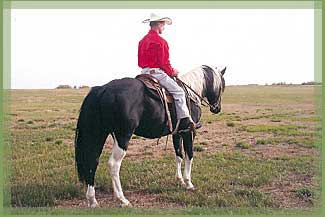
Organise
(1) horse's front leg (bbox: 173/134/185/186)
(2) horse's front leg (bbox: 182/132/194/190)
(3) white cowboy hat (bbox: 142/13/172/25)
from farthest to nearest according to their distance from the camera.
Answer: (1) horse's front leg (bbox: 173/134/185/186) → (2) horse's front leg (bbox: 182/132/194/190) → (3) white cowboy hat (bbox: 142/13/172/25)

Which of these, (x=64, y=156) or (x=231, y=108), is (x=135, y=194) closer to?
(x=64, y=156)

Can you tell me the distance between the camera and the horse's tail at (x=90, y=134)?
6.08m

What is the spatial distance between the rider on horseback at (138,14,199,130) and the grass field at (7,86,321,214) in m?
1.38

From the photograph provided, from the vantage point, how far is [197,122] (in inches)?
289

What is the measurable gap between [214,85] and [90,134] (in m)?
2.83

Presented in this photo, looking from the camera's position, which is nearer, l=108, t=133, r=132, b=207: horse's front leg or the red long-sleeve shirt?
l=108, t=133, r=132, b=207: horse's front leg

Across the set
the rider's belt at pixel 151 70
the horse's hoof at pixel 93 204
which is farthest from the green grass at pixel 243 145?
the horse's hoof at pixel 93 204

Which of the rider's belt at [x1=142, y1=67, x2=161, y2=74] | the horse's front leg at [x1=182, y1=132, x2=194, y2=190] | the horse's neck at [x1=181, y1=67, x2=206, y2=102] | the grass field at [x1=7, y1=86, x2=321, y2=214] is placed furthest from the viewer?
the horse's neck at [x1=181, y1=67, x2=206, y2=102]

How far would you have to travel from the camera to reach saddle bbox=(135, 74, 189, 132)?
636 cm

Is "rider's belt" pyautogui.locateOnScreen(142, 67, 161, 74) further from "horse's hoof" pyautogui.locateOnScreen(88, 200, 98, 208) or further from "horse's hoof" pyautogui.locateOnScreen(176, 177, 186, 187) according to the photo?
"horse's hoof" pyautogui.locateOnScreen(88, 200, 98, 208)

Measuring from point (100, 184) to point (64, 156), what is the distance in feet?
9.17

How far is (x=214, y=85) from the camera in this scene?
25.6 ft

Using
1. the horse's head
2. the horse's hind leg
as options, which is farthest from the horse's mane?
the horse's hind leg

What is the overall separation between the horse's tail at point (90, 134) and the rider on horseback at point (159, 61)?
100cm
